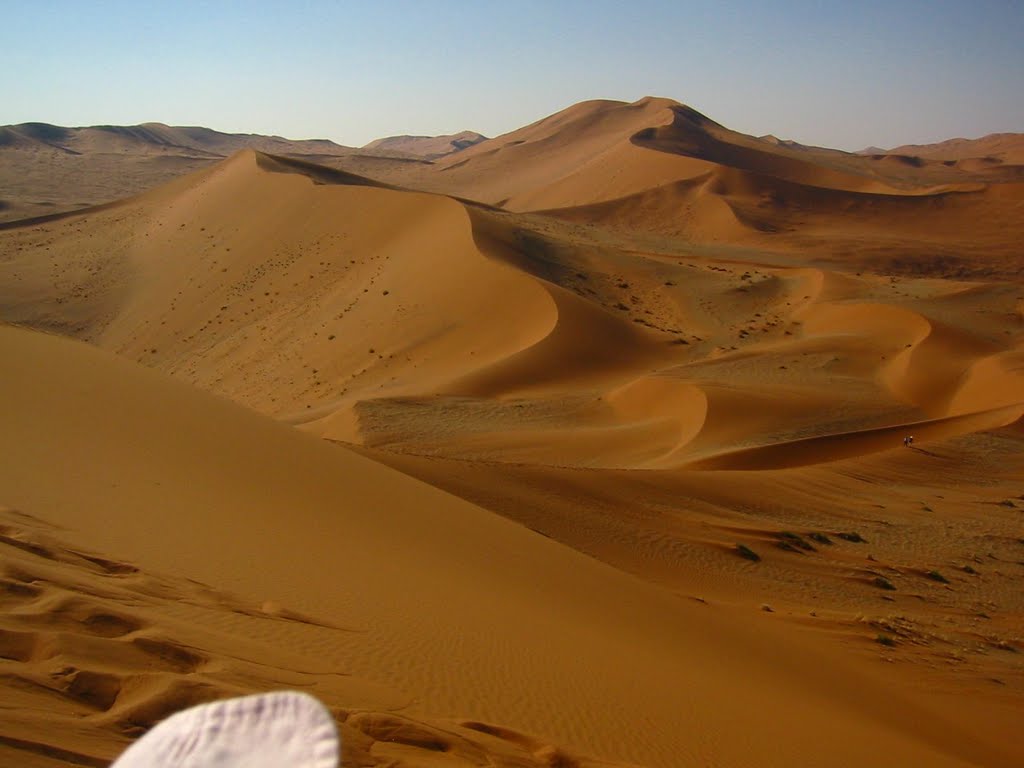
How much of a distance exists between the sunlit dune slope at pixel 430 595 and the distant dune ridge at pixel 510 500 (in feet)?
0.12

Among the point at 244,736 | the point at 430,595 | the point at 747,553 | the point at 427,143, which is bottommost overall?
the point at 747,553

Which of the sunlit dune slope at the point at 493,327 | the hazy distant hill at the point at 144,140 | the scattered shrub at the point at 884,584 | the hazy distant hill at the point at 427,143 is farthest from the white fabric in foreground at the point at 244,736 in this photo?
the hazy distant hill at the point at 427,143

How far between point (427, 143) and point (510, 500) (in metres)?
170

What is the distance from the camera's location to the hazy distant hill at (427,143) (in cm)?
15223

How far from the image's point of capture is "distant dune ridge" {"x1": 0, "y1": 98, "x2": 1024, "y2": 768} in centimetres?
436

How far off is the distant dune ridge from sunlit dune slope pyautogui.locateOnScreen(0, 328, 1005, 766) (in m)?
0.04

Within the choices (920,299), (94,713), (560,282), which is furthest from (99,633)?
(920,299)

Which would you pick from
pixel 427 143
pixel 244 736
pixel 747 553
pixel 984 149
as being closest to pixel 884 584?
pixel 747 553

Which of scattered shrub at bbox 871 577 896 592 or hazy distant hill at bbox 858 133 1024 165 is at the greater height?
hazy distant hill at bbox 858 133 1024 165

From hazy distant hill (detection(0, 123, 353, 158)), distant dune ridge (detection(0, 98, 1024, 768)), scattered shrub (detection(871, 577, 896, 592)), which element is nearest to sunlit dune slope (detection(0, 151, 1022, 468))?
distant dune ridge (detection(0, 98, 1024, 768))

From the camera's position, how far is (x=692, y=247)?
40.1 m

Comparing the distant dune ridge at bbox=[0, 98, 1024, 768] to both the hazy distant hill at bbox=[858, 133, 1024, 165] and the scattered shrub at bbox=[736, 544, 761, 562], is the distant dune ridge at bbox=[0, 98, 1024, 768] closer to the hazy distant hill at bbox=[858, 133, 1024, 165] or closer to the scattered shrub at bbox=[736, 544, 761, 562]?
the scattered shrub at bbox=[736, 544, 761, 562]

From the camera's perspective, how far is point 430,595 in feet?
19.8

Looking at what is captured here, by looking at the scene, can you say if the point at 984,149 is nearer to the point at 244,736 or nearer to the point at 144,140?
the point at 144,140
